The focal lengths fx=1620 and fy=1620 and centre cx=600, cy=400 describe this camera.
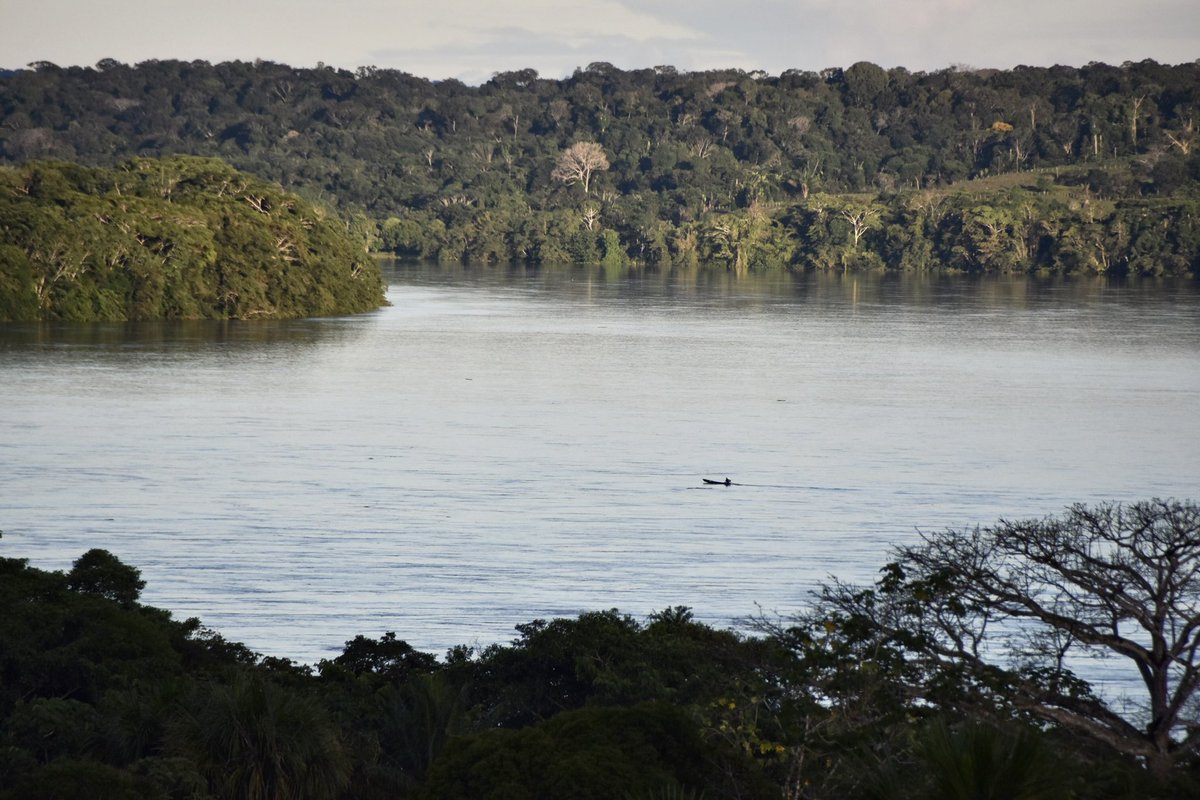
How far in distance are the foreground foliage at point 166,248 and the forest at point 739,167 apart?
218 feet

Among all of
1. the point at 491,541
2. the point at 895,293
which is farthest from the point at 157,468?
the point at 895,293

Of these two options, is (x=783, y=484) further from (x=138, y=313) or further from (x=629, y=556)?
(x=138, y=313)

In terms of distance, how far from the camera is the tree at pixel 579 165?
173 m

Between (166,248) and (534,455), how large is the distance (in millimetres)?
36849

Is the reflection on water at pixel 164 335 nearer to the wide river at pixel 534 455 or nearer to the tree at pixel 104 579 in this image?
the wide river at pixel 534 455

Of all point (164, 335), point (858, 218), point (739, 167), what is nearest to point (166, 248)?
point (164, 335)

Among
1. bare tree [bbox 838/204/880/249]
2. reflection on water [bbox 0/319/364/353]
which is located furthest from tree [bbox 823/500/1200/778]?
bare tree [bbox 838/204/880/249]

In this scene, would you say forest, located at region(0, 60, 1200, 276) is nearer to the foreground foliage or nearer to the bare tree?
the bare tree

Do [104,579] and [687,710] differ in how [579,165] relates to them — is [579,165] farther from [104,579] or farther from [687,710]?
[687,710]

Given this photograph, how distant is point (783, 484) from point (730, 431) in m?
7.79

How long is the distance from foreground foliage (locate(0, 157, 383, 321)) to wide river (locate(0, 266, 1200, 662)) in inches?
95.5

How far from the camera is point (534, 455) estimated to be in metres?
37.3

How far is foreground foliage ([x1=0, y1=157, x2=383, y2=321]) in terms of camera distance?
6562 cm

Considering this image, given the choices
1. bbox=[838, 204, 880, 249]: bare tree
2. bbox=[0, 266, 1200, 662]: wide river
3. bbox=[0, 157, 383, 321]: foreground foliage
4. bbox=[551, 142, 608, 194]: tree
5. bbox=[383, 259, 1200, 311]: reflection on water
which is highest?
bbox=[551, 142, 608, 194]: tree
